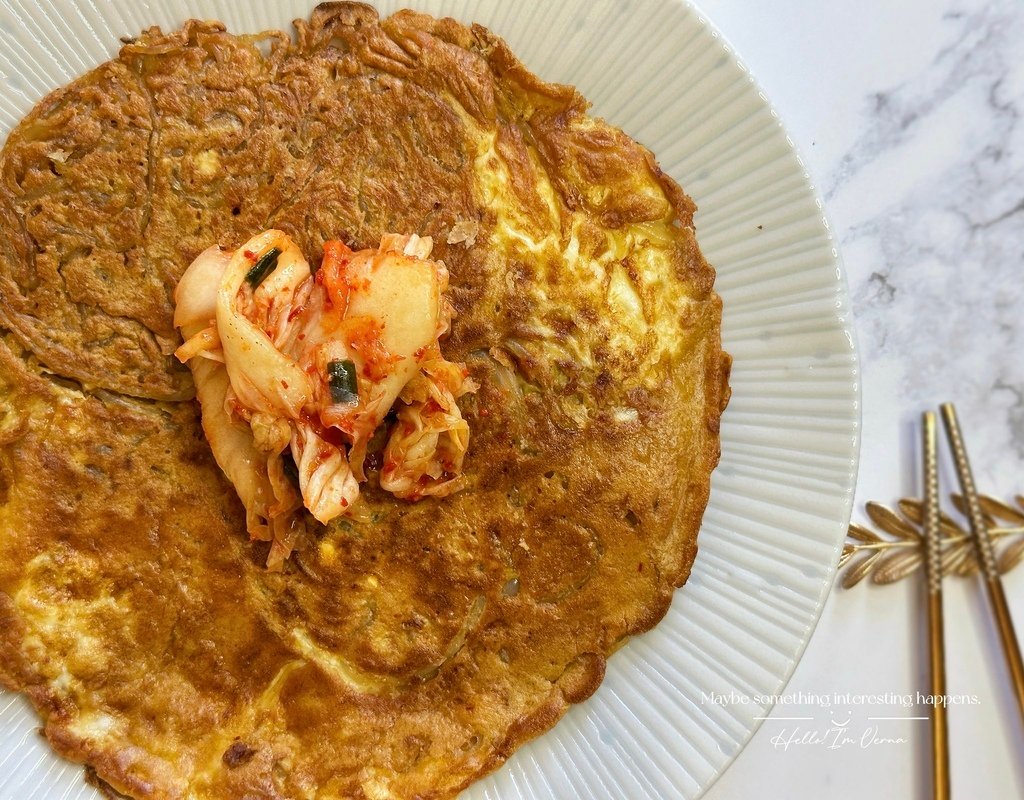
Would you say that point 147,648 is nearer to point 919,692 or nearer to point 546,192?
point 546,192

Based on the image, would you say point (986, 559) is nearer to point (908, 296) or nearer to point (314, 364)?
point (908, 296)

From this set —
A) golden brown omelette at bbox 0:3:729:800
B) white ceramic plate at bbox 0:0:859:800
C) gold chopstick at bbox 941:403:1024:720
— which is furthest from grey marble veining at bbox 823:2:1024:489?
golden brown omelette at bbox 0:3:729:800

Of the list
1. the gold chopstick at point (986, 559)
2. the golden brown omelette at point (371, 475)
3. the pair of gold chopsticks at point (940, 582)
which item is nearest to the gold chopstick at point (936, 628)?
the pair of gold chopsticks at point (940, 582)

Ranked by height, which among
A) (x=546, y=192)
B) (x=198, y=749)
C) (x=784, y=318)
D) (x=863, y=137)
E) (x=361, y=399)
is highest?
(x=863, y=137)

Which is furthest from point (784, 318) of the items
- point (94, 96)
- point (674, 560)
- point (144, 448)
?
point (94, 96)

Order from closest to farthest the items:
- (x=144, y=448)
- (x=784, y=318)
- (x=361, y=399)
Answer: (x=361, y=399) < (x=144, y=448) < (x=784, y=318)

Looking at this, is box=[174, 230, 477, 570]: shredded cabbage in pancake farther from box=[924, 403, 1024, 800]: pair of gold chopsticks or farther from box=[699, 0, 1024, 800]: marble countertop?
box=[924, 403, 1024, 800]: pair of gold chopsticks
